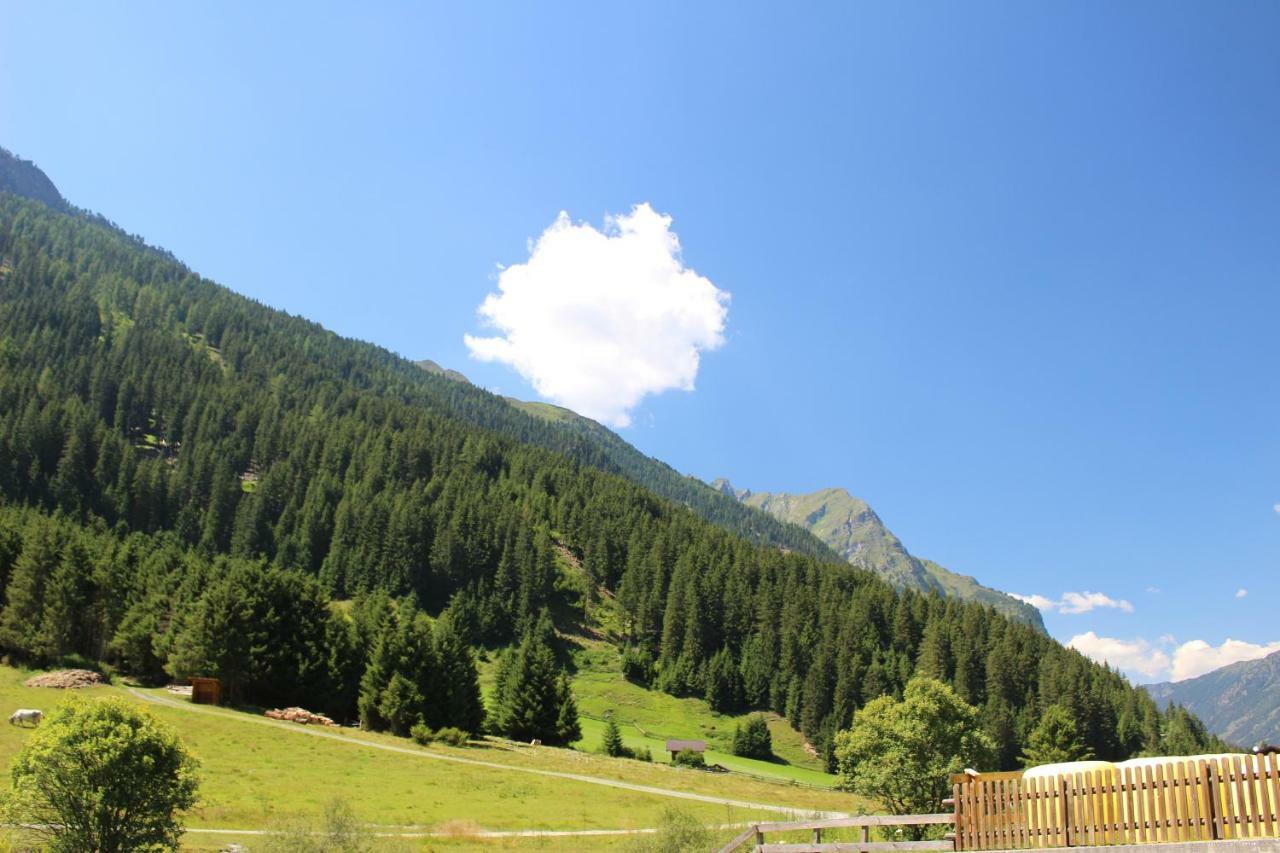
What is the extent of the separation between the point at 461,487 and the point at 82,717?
16253 centimetres

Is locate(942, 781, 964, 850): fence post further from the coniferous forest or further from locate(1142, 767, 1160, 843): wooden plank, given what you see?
the coniferous forest

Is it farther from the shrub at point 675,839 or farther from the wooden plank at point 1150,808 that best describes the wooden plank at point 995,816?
the shrub at point 675,839

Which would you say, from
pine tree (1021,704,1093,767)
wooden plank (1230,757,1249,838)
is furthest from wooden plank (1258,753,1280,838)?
pine tree (1021,704,1093,767)

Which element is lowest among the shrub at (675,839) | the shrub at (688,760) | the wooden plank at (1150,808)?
the shrub at (688,760)

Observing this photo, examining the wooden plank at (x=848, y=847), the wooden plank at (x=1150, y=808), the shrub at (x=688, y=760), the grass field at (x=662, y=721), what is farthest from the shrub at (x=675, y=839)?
the grass field at (x=662, y=721)

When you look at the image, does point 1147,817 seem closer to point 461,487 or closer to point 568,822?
point 568,822

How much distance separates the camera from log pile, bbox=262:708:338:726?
65188 millimetres

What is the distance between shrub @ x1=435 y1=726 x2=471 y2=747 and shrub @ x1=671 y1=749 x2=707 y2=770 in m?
25.4

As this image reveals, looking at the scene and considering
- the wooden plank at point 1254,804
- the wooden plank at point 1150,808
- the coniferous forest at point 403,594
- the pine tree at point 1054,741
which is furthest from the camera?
the pine tree at point 1054,741

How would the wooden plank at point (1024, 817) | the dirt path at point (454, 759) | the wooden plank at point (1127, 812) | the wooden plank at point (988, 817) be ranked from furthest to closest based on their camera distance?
the dirt path at point (454, 759)
the wooden plank at point (988, 817)
the wooden plank at point (1024, 817)
the wooden plank at point (1127, 812)

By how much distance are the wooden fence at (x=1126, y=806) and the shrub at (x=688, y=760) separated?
72869 mm

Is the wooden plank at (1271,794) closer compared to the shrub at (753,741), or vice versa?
the wooden plank at (1271,794)

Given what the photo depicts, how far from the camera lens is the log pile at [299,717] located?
65.2 metres

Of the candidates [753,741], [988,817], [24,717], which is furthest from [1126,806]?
[753,741]
